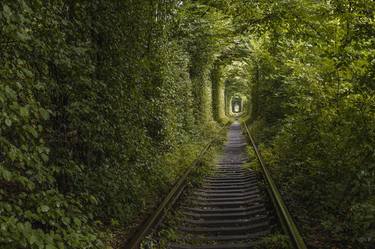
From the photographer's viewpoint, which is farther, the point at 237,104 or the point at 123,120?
the point at 237,104

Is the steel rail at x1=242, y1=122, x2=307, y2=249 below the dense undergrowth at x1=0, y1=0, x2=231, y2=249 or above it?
below

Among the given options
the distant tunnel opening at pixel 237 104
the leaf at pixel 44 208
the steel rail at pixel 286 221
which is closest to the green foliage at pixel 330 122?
the steel rail at pixel 286 221

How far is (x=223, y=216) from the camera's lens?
7625 mm

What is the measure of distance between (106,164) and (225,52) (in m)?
22.6

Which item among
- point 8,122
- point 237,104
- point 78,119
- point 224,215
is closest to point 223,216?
point 224,215

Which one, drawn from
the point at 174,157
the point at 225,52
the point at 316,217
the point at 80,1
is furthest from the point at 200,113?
the point at 80,1

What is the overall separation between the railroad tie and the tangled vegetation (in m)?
0.74

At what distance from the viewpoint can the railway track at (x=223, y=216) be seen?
6.08 metres

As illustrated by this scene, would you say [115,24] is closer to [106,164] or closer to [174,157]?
[106,164]

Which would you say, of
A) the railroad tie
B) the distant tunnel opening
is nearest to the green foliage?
the railroad tie

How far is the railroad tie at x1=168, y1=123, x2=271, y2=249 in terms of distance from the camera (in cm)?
634

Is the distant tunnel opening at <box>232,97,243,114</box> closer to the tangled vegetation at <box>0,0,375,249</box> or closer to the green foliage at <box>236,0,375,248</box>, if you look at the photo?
the green foliage at <box>236,0,375,248</box>

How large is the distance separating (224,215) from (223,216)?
0.09 feet

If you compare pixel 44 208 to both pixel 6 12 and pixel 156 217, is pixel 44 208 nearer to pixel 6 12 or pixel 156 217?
pixel 6 12
